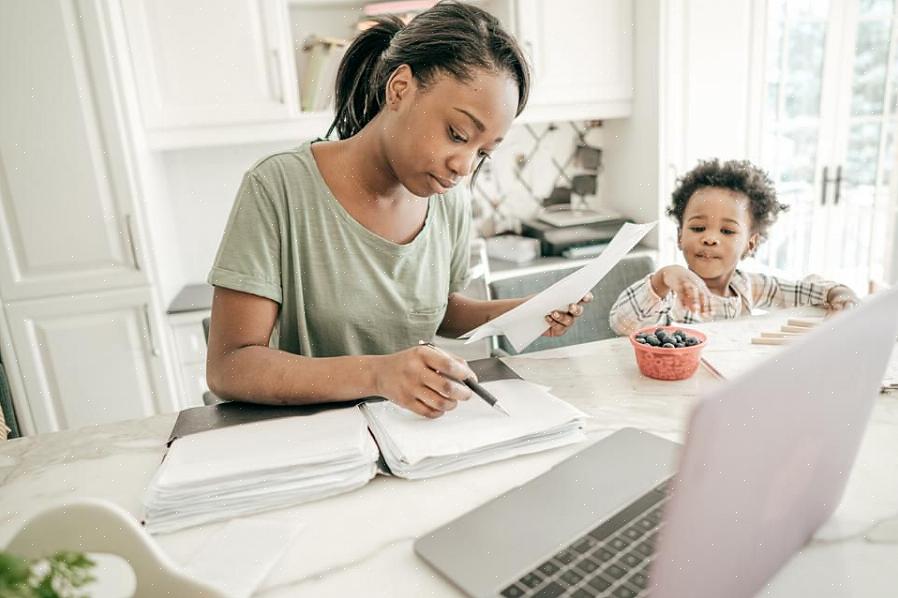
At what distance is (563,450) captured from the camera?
792mm

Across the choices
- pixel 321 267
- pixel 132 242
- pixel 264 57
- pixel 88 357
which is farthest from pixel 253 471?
pixel 264 57

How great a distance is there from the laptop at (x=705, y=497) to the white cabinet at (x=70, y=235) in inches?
73.1

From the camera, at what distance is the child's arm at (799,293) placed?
1389 millimetres

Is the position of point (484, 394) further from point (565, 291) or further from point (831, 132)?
point (831, 132)

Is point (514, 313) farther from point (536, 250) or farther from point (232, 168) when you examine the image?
point (232, 168)

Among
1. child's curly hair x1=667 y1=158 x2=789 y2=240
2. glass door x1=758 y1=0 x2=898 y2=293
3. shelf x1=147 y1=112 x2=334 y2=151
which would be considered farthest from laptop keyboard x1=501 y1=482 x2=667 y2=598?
glass door x1=758 y1=0 x2=898 y2=293

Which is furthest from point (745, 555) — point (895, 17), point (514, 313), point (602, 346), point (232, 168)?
point (895, 17)

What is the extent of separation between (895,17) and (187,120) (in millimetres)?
3004

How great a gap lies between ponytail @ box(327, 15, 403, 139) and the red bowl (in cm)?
66

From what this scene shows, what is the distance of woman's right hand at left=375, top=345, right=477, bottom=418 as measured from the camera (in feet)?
2.64

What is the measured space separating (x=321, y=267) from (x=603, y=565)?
74 centimetres

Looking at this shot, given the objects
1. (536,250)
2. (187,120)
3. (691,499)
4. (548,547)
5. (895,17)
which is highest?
(895,17)

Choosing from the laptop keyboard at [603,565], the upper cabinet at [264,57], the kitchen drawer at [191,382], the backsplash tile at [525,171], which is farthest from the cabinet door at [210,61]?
the laptop keyboard at [603,565]

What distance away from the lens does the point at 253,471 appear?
0.71m
